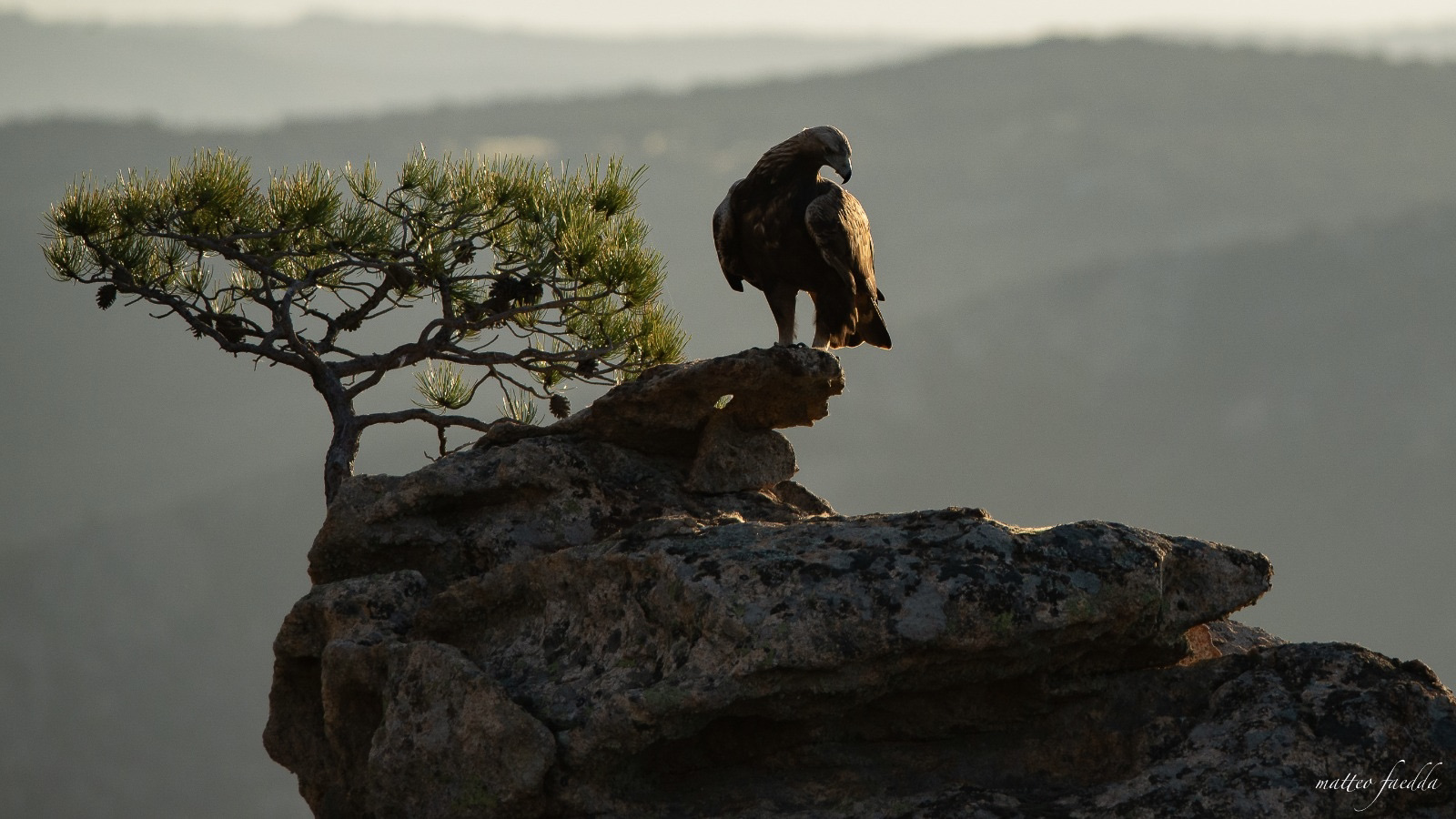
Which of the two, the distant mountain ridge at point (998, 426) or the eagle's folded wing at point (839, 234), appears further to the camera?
the distant mountain ridge at point (998, 426)

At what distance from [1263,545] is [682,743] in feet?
427

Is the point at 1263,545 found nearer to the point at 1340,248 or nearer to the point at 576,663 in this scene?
the point at 1340,248

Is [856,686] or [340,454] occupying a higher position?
[340,454]

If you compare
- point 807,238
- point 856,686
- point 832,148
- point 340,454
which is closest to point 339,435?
point 340,454

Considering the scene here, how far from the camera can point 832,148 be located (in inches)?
384

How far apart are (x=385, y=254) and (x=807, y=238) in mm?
3952

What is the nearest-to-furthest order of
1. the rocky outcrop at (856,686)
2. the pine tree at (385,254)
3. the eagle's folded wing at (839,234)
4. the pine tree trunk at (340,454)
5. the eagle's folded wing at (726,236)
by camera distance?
the rocky outcrop at (856,686)
the eagle's folded wing at (839,234)
the eagle's folded wing at (726,236)
the pine tree trunk at (340,454)
the pine tree at (385,254)
